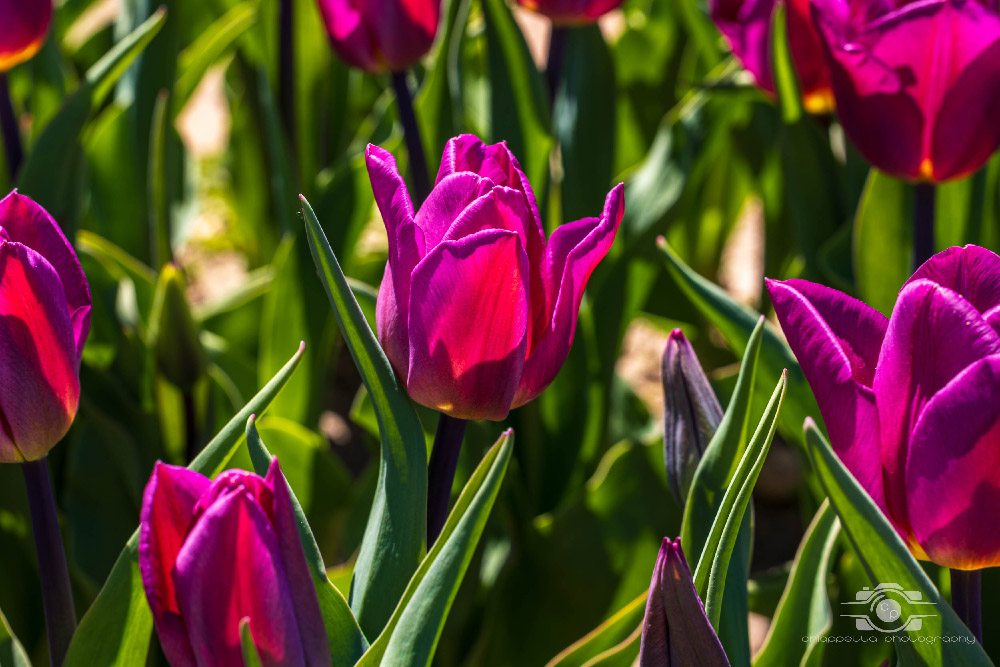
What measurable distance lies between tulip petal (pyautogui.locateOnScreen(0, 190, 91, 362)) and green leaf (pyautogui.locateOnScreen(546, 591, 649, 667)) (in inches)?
17.8

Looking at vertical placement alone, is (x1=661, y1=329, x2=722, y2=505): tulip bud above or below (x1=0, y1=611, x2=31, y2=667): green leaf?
above

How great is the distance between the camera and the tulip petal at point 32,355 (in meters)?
0.52

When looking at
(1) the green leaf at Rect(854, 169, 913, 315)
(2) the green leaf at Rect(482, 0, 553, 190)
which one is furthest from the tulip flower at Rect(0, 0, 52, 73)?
(1) the green leaf at Rect(854, 169, 913, 315)

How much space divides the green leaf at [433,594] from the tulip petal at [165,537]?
10 cm

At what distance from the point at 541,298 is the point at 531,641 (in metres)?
0.66

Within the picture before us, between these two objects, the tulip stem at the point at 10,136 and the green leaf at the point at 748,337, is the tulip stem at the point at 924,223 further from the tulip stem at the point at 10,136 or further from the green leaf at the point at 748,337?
the tulip stem at the point at 10,136

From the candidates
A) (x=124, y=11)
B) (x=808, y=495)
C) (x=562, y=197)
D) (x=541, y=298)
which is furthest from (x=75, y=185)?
(x=808, y=495)

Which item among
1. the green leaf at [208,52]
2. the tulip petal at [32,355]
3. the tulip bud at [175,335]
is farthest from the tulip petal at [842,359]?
the green leaf at [208,52]

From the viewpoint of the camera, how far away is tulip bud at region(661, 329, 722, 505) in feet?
2.06

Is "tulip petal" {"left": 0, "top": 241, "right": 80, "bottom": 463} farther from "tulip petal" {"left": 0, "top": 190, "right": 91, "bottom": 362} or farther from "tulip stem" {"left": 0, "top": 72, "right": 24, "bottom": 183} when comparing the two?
"tulip stem" {"left": 0, "top": 72, "right": 24, "bottom": 183}

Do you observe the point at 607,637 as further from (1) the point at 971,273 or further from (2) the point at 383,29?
(2) the point at 383,29

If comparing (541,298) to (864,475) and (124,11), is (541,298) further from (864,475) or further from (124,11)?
(124,11)

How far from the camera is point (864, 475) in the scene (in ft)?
1.57

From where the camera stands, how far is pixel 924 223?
0.85 metres
